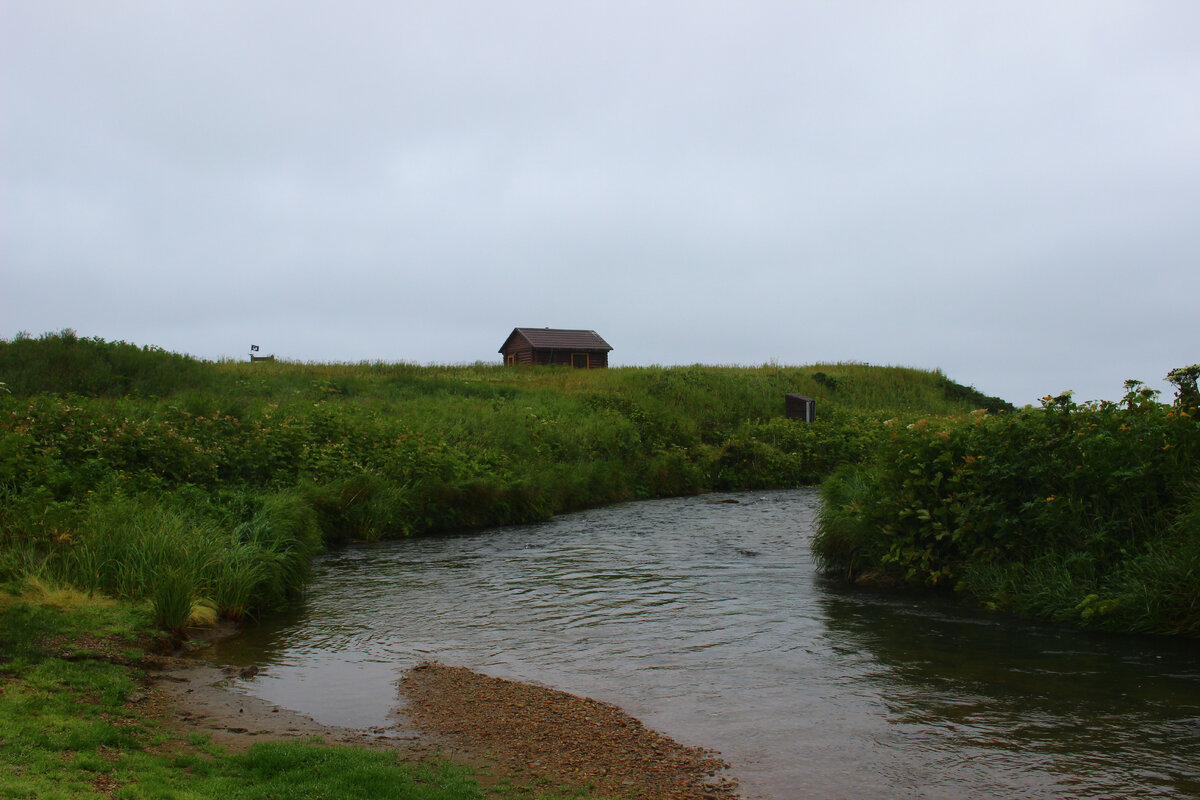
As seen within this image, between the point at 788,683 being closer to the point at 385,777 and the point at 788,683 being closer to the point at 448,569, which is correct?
the point at 385,777

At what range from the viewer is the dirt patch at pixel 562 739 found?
548 centimetres

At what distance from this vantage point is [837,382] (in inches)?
1779

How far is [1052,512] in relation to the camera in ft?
33.2

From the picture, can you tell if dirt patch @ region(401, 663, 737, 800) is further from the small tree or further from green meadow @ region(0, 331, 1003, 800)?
the small tree

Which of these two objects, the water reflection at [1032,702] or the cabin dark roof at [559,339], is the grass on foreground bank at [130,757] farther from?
the cabin dark roof at [559,339]

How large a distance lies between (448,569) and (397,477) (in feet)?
18.0

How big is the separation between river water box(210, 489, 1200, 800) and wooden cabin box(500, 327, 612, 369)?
3856 centimetres

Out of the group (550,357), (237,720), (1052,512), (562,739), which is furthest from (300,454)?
(550,357)

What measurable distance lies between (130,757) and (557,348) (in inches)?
1876

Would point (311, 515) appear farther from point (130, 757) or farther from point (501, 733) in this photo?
point (130, 757)

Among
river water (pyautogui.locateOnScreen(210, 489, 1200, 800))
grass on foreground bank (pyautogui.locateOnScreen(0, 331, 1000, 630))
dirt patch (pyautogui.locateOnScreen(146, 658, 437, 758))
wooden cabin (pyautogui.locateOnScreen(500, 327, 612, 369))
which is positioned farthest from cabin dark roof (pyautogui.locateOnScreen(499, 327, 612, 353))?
dirt patch (pyautogui.locateOnScreen(146, 658, 437, 758))

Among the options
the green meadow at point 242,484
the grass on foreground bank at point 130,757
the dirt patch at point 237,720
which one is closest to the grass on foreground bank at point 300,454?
the green meadow at point 242,484

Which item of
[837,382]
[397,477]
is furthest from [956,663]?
[837,382]

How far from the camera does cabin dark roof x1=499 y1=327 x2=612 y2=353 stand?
52.5 m
